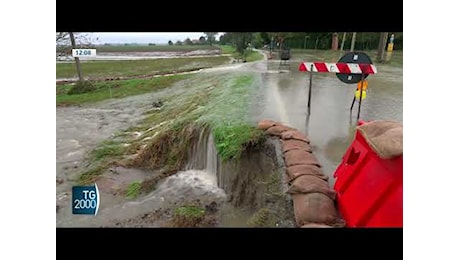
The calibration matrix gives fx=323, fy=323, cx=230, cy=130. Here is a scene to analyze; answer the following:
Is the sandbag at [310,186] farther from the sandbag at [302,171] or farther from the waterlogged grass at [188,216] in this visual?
the waterlogged grass at [188,216]

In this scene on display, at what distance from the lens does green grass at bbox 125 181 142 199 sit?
260cm

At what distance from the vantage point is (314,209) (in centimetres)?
223

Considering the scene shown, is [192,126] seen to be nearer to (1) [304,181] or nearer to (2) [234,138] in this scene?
(2) [234,138]

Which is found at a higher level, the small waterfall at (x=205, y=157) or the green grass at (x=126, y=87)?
the green grass at (x=126, y=87)

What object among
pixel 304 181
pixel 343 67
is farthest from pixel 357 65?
pixel 304 181

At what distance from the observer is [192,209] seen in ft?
7.91

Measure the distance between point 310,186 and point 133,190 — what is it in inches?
56.1

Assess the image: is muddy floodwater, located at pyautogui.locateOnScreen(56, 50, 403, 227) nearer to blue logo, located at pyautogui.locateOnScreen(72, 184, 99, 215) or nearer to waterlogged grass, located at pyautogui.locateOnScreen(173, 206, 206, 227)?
blue logo, located at pyautogui.locateOnScreen(72, 184, 99, 215)

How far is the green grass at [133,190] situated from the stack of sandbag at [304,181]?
3.82 ft

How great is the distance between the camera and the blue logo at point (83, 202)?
2297 mm

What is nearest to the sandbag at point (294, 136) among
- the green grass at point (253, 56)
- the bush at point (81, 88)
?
the green grass at point (253, 56)

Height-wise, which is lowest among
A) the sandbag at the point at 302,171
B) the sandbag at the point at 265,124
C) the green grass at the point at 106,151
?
the sandbag at the point at 302,171

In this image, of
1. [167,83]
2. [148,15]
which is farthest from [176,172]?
[148,15]
